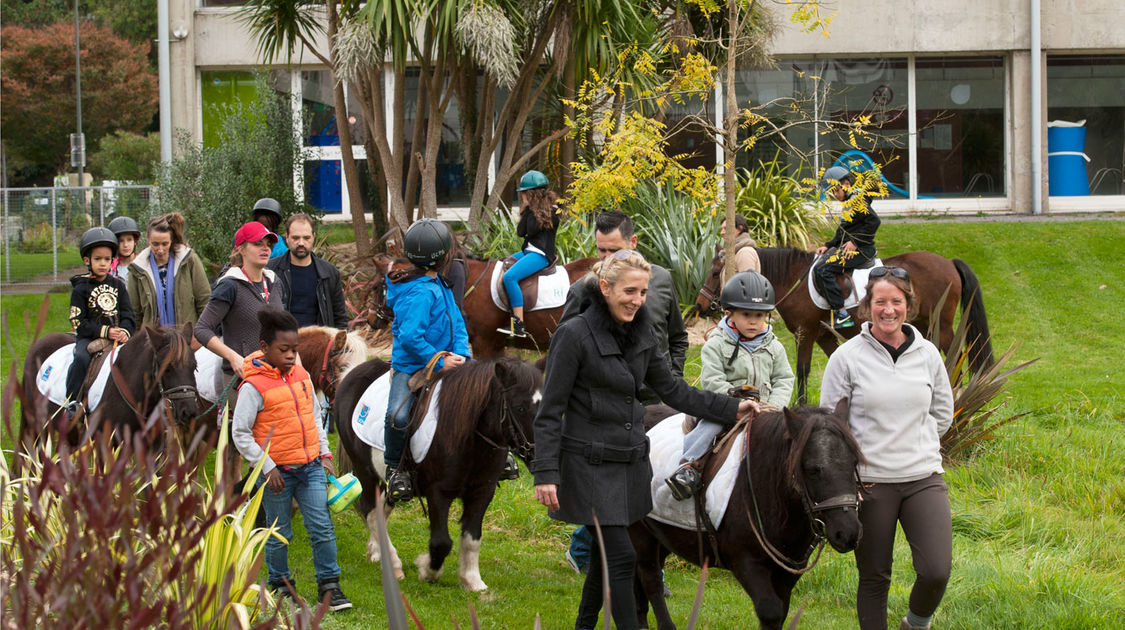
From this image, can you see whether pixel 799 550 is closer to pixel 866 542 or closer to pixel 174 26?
pixel 866 542

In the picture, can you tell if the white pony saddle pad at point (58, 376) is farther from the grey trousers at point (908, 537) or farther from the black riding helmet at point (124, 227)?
the grey trousers at point (908, 537)

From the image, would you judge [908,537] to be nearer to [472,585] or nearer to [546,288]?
[472,585]

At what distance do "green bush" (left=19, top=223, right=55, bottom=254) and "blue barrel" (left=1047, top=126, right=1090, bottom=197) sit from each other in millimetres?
20256

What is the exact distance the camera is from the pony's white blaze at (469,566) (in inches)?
267

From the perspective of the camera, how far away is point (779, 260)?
12672 millimetres

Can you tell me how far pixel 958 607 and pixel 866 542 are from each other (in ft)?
4.95

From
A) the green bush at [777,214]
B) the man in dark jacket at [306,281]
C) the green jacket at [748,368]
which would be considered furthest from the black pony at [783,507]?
the green bush at [777,214]

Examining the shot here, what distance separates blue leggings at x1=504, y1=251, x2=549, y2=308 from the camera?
11.4 m

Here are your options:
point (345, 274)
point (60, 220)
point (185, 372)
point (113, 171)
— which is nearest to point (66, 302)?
point (60, 220)

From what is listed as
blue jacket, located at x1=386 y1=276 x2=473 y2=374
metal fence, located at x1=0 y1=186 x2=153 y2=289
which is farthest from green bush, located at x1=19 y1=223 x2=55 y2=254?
blue jacket, located at x1=386 y1=276 x2=473 y2=374

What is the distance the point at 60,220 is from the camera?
22328 mm

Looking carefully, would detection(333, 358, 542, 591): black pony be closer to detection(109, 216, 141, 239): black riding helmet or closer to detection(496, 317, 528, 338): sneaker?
detection(109, 216, 141, 239): black riding helmet

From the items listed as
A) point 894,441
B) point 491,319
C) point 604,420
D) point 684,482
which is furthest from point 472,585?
point 491,319

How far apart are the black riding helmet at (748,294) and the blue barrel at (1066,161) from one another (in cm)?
2046
